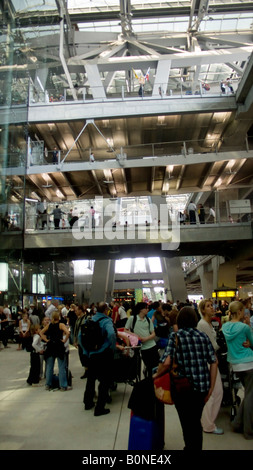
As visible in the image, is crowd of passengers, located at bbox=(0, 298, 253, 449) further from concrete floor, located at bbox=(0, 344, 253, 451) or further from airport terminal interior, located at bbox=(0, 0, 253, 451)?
airport terminal interior, located at bbox=(0, 0, 253, 451)

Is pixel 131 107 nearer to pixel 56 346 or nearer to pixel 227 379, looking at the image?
pixel 56 346

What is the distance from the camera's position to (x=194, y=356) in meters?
3.23

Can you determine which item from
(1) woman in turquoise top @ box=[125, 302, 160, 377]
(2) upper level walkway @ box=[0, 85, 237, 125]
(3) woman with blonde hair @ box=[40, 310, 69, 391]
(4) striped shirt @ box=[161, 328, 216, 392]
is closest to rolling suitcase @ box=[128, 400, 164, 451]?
(4) striped shirt @ box=[161, 328, 216, 392]

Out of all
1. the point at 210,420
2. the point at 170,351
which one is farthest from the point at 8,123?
the point at 210,420

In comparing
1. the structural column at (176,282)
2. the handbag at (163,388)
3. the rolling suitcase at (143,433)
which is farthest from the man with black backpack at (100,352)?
the structural column at (176,282)

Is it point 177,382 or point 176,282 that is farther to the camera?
point 176,282

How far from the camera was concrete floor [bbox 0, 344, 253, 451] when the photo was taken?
13.7 feet

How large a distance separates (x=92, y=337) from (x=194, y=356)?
2588mm

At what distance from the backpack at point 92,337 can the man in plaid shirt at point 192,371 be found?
7.59 ft

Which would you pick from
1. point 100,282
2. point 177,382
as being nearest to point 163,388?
point 177,382

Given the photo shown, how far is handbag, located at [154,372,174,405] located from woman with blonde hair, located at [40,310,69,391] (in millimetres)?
4081

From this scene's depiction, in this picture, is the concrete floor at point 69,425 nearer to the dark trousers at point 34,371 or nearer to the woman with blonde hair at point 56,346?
the woman with blonde hair at point 56,346

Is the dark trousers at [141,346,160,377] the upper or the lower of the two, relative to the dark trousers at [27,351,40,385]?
upper
